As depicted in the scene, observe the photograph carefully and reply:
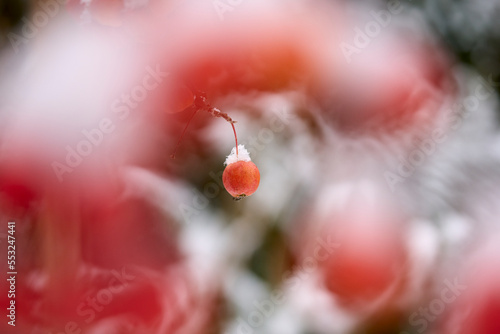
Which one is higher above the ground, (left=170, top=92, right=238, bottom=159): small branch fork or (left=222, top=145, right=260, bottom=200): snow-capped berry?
(left=170, top=92, right=238, bottom=159): small branch fork

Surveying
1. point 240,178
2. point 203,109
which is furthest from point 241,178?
point 203,109

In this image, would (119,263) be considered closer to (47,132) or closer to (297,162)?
(47,132)

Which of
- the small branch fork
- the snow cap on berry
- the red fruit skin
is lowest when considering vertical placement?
the red fruit skin

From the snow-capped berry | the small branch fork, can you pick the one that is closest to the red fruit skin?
Result: the snow-capped berry

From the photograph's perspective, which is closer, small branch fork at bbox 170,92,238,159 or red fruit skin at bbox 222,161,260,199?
red fruit skin at bbox 222,161,260,199

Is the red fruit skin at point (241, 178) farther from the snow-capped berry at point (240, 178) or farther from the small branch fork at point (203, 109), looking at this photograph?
the small branch fork at point (203, 109)

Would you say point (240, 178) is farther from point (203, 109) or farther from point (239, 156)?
point (203, 109)

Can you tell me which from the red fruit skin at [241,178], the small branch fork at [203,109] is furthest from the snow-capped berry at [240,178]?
the small branch fork at [203,109]

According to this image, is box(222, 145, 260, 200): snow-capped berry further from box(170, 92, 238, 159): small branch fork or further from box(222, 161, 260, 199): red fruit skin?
box(170, 92, 238, 159): small branch fork
